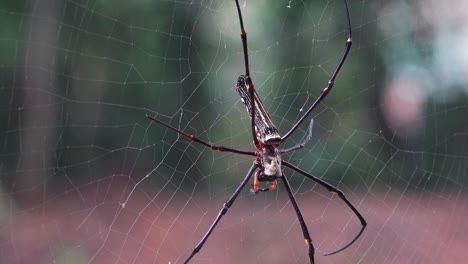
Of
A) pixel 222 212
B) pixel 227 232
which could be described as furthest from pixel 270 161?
pixel 227 232

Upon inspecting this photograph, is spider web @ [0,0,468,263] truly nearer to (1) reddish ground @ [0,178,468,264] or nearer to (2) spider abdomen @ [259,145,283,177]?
(1) reddish ground @ [0,178,468,264]

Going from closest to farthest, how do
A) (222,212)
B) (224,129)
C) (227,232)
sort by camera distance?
(222,212), (227,232), (224,129)

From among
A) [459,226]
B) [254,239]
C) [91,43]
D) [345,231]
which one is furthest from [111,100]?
[459,226]

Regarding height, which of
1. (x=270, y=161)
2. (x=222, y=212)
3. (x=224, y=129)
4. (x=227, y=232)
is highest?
(x=270, y=161)

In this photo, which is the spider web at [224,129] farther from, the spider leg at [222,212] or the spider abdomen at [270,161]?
the spider leg at [222,212]

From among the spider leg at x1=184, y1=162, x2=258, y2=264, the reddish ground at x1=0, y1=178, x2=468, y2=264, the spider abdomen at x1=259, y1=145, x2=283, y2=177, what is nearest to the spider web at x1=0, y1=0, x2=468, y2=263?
the reddish ground at x1=0, y1=178, x2=468, y2=264

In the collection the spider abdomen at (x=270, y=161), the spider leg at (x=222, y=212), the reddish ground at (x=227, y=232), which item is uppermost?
the spider abdomen at (x=270, y=161)

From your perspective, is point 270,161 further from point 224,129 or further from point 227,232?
point 224,129

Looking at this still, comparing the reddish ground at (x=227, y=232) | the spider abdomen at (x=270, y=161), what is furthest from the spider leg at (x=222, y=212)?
the reddish ground at (x=227, y=232)
